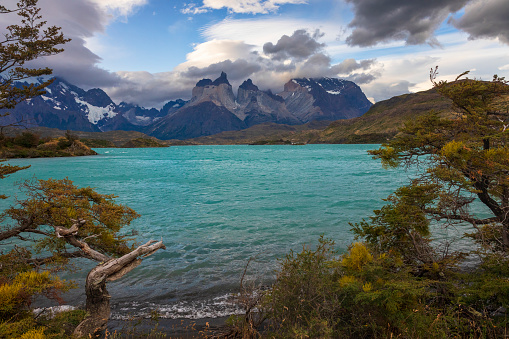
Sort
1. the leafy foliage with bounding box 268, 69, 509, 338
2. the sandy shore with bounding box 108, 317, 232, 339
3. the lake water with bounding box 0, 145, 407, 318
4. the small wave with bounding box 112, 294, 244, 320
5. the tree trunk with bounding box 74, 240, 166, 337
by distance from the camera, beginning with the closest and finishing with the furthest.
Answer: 1. the leafy foliage with bounding box 268, 69, 509, 338
2. the tree trunk with bounding box 74, 240, 166, 337
3. the sandy shore with bounding box 108, 317, 232, 339
4. the small wave with bounding box 112, 294, 244, 320
5. the lake water with bounding box 0, 145, 407, 318

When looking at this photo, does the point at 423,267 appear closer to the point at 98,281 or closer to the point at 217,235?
the point at 98,281

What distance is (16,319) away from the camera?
5.92 m

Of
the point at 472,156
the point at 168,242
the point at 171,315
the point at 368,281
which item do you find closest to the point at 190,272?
the point at 171,315

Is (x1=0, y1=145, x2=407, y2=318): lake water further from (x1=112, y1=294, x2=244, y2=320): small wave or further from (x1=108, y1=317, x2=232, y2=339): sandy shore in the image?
(x1=108, y1=317, x2=232, y2=339): sandy shore

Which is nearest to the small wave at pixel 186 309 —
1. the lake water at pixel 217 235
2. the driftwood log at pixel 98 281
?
the lake water at pixel 217 235

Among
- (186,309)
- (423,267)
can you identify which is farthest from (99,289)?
(423,267)

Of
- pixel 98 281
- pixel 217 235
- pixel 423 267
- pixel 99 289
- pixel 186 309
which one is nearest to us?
pixel 98 281

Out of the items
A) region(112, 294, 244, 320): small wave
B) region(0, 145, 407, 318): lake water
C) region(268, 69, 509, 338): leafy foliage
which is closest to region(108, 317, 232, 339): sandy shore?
region(112, 294, 244, 320): small wave

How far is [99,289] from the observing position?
26.3 feet

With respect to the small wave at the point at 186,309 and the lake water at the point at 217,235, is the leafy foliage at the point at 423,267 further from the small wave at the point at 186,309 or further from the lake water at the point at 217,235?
the lake water at the point at 217,235

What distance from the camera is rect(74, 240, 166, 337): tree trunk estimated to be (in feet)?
25.8

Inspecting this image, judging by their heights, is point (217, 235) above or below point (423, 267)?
below

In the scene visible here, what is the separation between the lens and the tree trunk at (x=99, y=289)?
7852mm

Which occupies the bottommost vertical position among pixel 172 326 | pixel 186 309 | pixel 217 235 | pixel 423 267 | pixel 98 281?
pixel 217 235
